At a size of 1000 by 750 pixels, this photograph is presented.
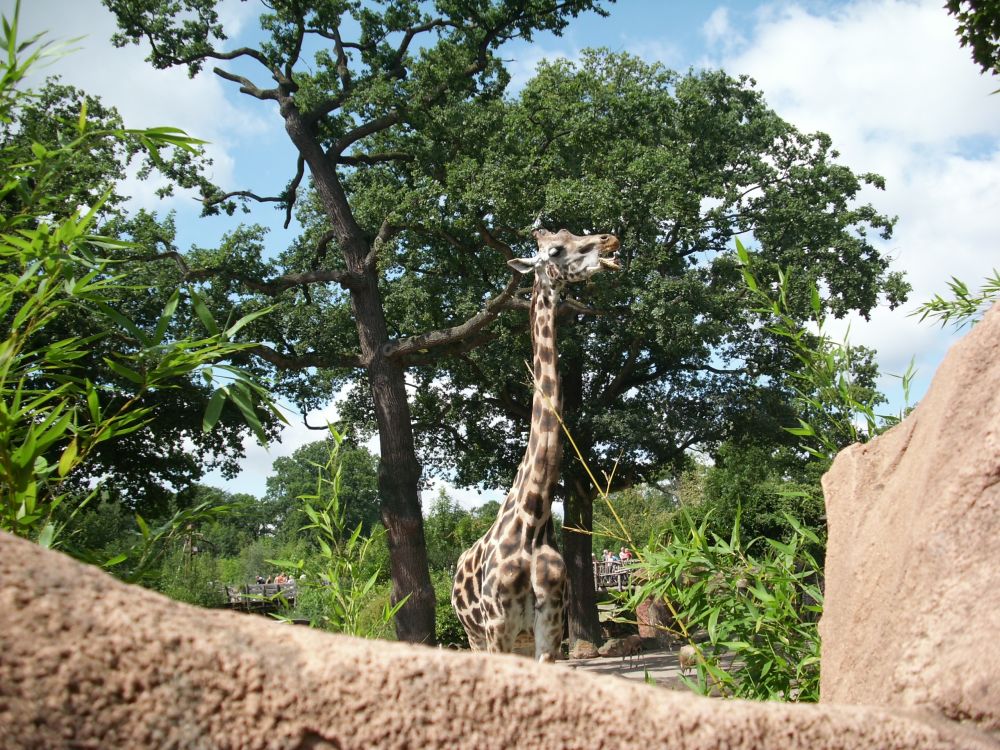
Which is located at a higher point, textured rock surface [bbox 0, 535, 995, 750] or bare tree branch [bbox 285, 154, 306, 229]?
bare tree branch [bbox 285, 154, 306, 229]

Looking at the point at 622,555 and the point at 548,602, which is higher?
the point at 622,555

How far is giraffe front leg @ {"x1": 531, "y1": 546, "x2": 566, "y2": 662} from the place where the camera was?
5.90 m

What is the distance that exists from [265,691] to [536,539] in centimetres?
500

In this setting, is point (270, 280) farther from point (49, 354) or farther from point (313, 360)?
point (49, 354)

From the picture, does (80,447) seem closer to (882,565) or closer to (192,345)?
(192,345)

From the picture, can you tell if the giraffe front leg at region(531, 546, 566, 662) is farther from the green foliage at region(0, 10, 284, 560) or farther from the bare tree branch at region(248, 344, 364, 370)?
the bare tree branch at region(248, 344, 364, 370)

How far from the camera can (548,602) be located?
5.99 meters

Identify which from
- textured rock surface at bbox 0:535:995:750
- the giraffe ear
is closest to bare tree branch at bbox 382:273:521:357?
the giraffe ear

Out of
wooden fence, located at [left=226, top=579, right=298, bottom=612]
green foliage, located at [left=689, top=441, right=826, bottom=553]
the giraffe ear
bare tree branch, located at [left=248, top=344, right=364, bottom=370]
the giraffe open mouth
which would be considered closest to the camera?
wooden fence, located at [left=226, top=579, right=298, bottom=612]

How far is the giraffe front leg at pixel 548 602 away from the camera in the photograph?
590 cm

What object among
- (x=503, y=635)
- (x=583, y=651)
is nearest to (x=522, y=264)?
(x=503, y=635)

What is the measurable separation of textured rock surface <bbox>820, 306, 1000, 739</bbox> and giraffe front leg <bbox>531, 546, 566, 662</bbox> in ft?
10.8

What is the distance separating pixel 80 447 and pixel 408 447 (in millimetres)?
14482

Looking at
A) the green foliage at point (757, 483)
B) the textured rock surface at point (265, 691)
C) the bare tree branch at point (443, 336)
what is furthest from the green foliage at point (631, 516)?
the bare tree branch at point (443, 336)
